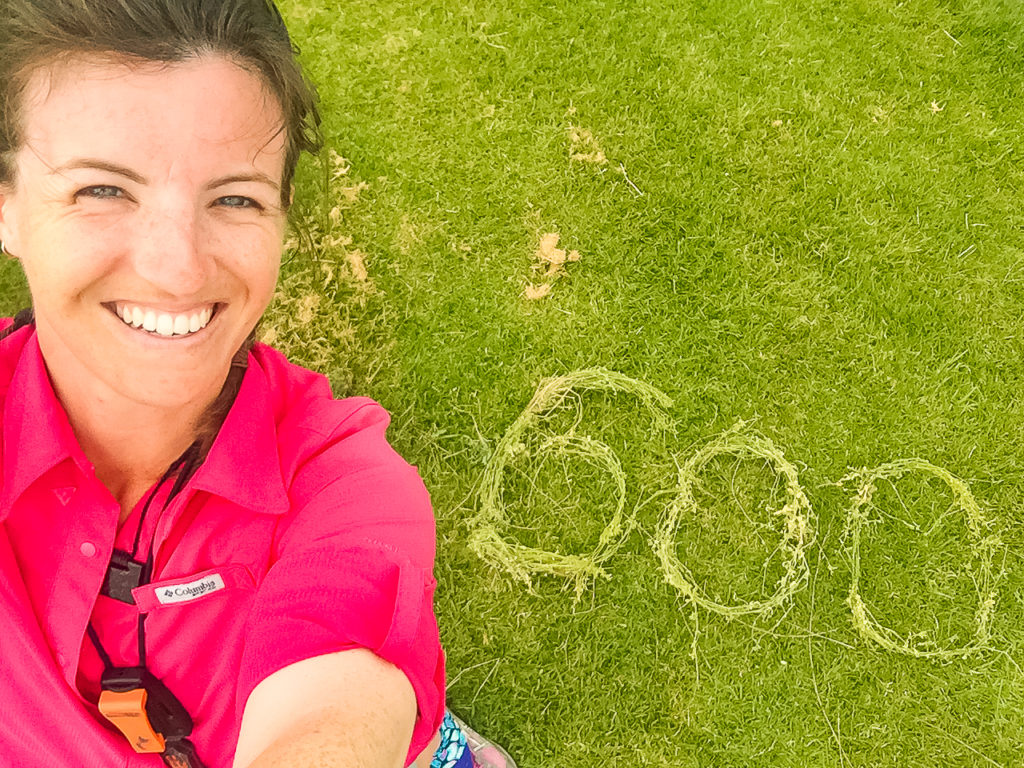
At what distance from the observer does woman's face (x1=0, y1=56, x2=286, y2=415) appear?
1144 mm

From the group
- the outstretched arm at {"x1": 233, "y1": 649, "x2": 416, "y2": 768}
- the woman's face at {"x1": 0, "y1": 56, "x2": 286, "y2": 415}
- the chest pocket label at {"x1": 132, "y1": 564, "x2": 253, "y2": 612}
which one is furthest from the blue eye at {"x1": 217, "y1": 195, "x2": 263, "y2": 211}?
the outstretched arm at {"x1": 233, "y1": 649, "x2": 416, "y2": 768}

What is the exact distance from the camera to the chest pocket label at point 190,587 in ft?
4.33

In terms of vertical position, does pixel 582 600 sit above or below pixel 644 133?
below

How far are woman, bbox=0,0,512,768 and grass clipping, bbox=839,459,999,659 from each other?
1359 mm

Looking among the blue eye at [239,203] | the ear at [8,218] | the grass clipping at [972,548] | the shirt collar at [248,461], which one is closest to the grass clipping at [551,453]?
the grass clipping at [972,548]

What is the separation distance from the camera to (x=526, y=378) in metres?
2.38

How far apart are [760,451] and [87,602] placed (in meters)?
1.71

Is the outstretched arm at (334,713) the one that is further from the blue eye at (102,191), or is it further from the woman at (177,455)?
the blue eye at (102,191)

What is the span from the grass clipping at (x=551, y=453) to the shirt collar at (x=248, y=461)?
99 cm

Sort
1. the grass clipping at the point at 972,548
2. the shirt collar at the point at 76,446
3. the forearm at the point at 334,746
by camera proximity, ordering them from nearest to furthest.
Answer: the forearm at the point at 334,746, the shirt collar at the point at 76,446, the grass clipping at the point at 972,548

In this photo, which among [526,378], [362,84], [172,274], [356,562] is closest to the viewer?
[172,274]

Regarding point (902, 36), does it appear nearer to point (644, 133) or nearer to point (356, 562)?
point (644, 133)

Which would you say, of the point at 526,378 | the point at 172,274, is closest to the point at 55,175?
the point at 172,274

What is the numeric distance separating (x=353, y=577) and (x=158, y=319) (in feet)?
1.61
